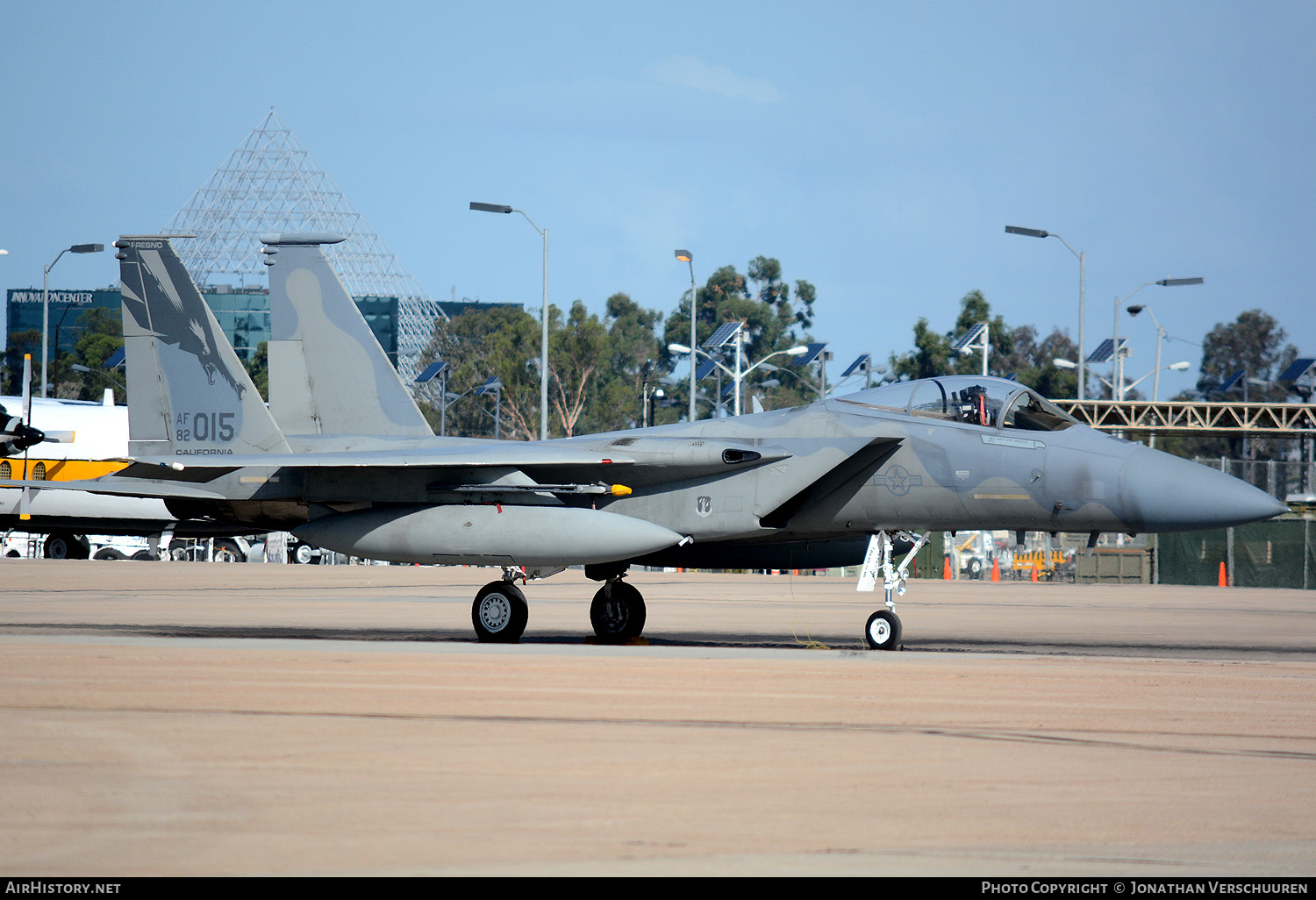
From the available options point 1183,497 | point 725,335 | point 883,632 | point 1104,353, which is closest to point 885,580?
point 883,632

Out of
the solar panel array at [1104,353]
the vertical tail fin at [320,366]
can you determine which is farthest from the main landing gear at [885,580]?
the solar panel array at [1104,353]

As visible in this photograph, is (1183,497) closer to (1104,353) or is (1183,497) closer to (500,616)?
(500,616)

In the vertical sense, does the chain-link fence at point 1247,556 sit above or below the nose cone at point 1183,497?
below

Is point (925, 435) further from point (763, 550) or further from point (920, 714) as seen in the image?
point (920, 714)

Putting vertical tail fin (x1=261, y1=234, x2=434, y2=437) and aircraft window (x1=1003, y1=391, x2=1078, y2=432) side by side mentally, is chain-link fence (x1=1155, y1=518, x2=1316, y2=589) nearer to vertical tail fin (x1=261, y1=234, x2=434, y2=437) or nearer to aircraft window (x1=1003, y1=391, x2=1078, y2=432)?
aircraft window (x1=1003, y1=391, x2=1078, y2=432)

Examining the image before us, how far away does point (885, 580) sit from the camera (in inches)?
542

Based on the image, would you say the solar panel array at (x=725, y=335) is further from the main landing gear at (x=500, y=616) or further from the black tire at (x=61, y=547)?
the main landing gear at (x=500, y=616)

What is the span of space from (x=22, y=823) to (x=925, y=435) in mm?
10172

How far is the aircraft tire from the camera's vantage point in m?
13.0

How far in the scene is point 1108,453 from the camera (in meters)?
13.0

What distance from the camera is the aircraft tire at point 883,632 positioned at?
13.0 m

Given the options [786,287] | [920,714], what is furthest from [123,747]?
[786,287]

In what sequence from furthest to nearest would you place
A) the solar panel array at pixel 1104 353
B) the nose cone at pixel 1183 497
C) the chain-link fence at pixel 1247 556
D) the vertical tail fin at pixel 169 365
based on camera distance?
the solar panel array at pixel 1104 353 < the chain-link fence at pixel 1247 556 < the vertical tail fin at pixel 169 365 < the nose cone at pixel 1183 497

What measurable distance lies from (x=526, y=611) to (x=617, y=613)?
1.30m
